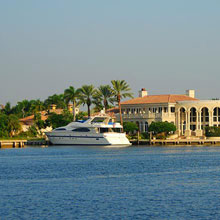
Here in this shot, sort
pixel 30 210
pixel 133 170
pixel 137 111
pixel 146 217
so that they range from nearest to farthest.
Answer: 1. pixel 146 217
2. pixel 30 210
3. pixel 133 170
4. pixel 137 111

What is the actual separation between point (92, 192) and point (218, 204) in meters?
9.72

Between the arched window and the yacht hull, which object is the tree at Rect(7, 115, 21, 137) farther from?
the arched window

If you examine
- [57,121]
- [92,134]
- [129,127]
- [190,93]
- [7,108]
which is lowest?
[92,134]

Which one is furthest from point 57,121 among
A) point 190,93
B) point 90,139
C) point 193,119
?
point 190,93

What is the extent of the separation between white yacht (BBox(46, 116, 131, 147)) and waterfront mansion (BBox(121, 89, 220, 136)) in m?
16.0

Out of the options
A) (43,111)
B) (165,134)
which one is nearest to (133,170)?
(165,134)

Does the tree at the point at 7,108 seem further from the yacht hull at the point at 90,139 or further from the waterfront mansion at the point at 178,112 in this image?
the yacht hull at the point at 90,139

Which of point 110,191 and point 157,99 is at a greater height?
point 157,99

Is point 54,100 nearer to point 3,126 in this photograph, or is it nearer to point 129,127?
point 3,126

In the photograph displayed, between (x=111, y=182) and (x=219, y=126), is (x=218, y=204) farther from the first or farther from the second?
(x=219, y=126)

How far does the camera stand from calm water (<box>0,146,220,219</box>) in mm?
35906

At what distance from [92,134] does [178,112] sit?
21935 mm

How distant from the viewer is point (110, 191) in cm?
4444

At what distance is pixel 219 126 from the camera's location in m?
122
